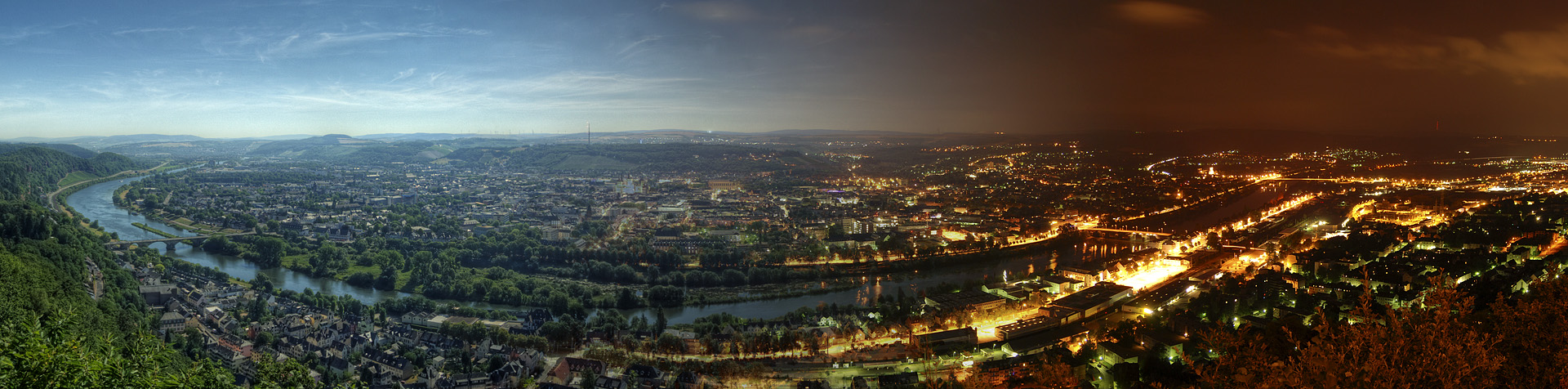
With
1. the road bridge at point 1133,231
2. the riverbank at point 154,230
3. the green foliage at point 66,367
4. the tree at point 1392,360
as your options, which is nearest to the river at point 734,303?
the riverbank at point 154,230

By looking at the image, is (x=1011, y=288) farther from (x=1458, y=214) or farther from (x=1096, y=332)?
(x=1458, y=214)

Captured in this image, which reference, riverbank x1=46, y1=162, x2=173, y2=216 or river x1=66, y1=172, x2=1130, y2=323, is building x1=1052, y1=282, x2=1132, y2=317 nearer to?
river x1=66, y1=172, x2=1130, y2=323

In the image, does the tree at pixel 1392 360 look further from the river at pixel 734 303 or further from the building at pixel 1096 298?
the river at pixel 734 303

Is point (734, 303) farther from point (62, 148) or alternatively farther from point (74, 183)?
point (62, 148)

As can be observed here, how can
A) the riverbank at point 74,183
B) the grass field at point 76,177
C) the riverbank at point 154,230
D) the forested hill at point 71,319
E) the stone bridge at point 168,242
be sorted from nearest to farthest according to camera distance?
the forested hill at point 71,319 → the stone bridge at point 168,242 → the riverbank at point 154,230 → the riverbank at point 74,183 → the grass field at point 76,177

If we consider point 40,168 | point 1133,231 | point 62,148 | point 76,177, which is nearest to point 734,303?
point 1133,231

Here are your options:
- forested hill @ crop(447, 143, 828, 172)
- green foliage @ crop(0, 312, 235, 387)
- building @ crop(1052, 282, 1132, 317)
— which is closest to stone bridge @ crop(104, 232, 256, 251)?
forested hill @ crop(447, 143, 828, 172)

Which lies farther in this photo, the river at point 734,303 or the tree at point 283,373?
the river at point 734,303
